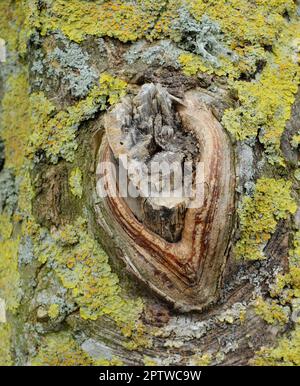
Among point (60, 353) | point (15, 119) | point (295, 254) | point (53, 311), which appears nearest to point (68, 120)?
point (15, 119)

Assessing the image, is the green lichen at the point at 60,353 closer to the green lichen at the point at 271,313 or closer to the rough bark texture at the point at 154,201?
the rough bark texture at the point at 154,201

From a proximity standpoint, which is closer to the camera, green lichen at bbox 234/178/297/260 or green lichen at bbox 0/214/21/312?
green lichen at bbox 234/178/297/260

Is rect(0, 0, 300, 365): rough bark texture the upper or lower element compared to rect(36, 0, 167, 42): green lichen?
lower

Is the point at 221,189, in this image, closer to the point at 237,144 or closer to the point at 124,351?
the point at 237,144

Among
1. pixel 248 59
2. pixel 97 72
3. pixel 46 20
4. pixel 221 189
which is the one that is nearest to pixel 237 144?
pixel 221 189

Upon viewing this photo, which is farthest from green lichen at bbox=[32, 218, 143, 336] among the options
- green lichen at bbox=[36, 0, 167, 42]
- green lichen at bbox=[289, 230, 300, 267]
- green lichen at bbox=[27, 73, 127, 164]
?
green lichen at bbox=[36, 0, 167, 42]

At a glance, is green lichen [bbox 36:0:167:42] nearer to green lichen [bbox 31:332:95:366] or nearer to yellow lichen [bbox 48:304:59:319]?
yellow lichen [bbox 48:304:59:319]

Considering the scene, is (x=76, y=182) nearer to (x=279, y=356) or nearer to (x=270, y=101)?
(x=270, y=101)

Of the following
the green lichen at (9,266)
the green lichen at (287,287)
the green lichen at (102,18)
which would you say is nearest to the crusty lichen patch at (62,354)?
the green lichen at (9,266)
